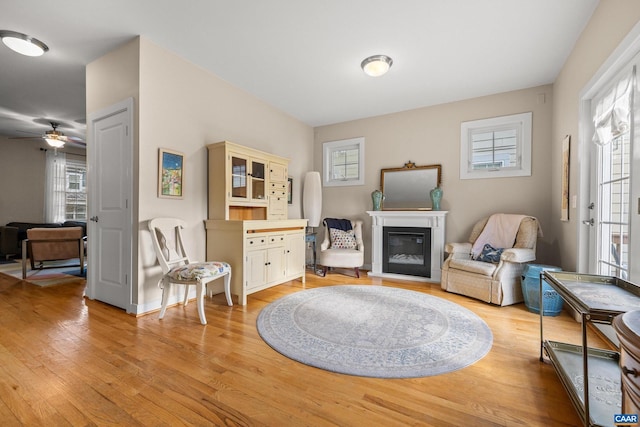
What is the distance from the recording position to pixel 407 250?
14.2ft

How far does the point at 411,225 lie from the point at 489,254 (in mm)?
1140

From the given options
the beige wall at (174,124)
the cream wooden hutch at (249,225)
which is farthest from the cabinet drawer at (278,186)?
the beige wall at (174,124)

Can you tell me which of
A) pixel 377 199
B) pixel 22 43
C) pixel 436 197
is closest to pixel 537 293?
pixel 436 197

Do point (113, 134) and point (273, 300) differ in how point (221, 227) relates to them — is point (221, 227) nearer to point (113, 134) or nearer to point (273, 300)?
point (273, 300)

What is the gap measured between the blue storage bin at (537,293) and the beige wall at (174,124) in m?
3.57

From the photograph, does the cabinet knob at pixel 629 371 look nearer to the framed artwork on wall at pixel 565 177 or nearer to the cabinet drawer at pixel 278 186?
the framed artwork on wall at pixel 565 177

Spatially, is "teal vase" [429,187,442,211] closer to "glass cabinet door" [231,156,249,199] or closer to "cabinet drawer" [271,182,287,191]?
"cabinet drawer" [271,182,287,191]

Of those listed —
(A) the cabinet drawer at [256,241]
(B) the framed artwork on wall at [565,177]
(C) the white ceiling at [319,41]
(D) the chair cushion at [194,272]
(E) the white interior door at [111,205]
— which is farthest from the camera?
(A) the cabinet drawer at [256,241]

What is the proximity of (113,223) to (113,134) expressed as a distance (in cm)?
92

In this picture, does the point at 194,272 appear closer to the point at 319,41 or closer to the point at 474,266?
the point at 319,41

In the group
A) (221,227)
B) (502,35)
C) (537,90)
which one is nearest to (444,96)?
(537,90)

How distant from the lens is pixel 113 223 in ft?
9.32

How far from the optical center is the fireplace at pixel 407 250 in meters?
4.14

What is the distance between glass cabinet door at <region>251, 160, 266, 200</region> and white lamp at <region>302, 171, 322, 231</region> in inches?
51.6
